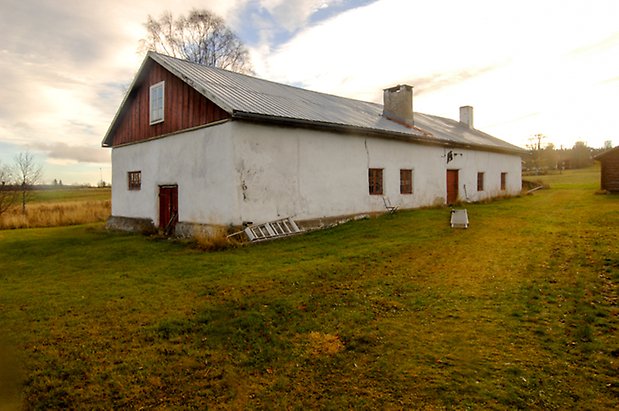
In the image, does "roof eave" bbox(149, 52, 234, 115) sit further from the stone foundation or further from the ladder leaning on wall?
the stone foundation

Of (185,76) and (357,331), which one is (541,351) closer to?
(357,331)

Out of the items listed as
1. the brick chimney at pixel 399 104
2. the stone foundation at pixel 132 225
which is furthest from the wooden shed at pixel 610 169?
the stone foundation at pixel 132 225

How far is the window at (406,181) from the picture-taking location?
17.8 metres

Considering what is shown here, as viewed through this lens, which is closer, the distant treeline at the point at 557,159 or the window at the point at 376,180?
the window at the point at 376,180

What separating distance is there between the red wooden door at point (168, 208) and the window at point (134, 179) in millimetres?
1941

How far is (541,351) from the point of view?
15.2ft

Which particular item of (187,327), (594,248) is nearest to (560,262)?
(594,248)

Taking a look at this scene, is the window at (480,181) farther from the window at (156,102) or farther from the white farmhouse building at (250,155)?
the window at (156,102)

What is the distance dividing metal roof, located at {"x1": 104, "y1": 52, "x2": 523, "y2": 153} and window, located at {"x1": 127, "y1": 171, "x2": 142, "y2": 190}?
2723 mm

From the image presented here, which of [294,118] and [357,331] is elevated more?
[294,118]

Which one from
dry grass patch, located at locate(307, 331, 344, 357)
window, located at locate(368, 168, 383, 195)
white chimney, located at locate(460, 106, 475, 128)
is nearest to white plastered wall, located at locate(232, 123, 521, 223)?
window, located at locate(368, 168, 383, 195)

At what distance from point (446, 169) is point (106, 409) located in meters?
19.4

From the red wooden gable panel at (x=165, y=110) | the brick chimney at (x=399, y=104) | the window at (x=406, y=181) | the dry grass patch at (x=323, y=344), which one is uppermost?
the brick chimney at (x=399, y=104)

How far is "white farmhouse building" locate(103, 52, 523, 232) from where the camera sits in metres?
12.5
